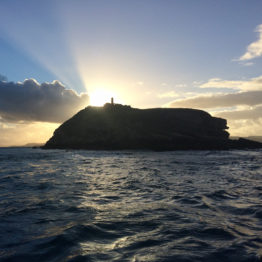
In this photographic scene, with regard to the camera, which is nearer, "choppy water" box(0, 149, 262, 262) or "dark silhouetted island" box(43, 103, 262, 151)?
"choppy water" box(0, 149, 262, 262)

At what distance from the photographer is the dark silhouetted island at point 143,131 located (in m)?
82.5

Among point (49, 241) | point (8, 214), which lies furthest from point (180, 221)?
point (8, 214)

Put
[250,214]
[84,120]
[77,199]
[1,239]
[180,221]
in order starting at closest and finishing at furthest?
[1,239], [180,221], [250,214], [77,199], [84,120]

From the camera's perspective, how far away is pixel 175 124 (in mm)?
100312

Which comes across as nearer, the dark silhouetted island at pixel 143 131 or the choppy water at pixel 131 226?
the choppy water at pixel 131 226

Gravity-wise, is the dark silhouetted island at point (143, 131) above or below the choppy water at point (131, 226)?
above

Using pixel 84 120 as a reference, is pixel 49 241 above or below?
below

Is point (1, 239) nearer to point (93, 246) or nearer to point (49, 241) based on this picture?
point (49, 241)

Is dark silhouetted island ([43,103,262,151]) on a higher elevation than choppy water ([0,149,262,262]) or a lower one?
higher

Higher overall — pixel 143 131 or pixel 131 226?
pixel 143 131

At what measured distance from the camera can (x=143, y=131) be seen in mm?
91812

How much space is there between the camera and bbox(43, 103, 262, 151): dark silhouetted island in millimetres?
82500

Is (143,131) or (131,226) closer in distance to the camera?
(131,226)

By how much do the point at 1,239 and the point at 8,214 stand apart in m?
2.13
